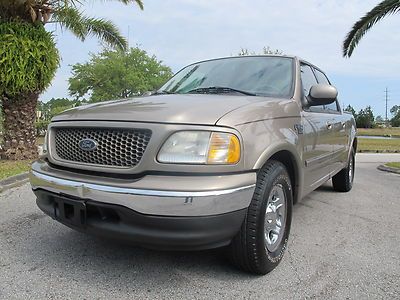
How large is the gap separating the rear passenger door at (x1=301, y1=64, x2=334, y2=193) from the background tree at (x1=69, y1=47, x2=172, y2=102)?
1278 inches

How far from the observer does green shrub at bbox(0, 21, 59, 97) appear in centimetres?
869

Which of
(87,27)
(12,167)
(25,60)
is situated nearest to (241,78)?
(12,167)

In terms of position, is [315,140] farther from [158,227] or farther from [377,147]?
[377,147]

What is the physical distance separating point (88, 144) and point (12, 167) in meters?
6.23

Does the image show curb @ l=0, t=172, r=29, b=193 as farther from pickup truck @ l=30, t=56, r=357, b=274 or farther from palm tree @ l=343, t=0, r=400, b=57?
palm tree @ l=343, t=0, r=400, b=57

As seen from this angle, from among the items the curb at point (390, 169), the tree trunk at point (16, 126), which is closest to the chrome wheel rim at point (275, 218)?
the curb at point (390, 169)

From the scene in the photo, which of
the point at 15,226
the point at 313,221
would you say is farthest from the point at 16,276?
the point at 313,221

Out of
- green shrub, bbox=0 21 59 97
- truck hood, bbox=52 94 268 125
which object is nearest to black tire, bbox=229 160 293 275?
truck hood, bbox=52 94 268 125

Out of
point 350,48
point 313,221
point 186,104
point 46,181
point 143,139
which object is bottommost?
point 313,221

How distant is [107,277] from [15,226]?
5.70 feet

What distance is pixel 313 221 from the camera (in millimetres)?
4449

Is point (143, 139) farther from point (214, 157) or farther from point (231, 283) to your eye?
point (231, 283)

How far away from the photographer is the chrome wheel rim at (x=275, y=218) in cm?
299

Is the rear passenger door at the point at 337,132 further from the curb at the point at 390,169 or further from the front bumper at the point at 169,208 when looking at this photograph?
the curb at the point at 390,169
